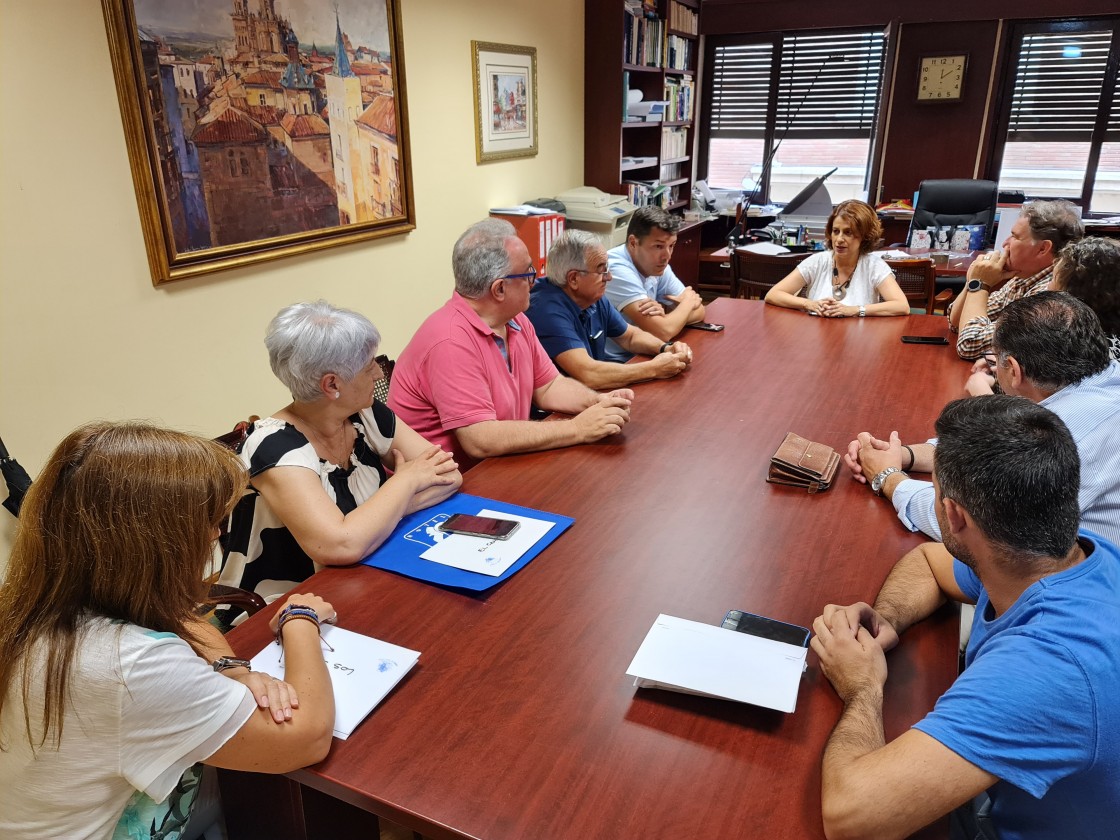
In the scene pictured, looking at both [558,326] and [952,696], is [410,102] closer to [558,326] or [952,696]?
[558,326]

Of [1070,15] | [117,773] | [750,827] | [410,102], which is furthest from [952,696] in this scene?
[1070,15]

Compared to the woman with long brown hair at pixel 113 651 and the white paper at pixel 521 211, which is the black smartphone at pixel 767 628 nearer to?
the woman with long brown hair at pixel 113 651

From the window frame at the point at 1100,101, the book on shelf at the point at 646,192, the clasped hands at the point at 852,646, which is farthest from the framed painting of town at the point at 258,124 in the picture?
the window frame at the point at 1100,101

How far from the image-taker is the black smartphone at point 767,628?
1.17 m

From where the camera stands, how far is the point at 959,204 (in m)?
5.32

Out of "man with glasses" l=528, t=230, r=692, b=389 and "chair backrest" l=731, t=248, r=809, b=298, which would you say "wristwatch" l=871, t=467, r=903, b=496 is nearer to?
"man with glasses" l=528, t=230, r=692, b=389

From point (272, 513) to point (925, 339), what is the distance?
8.36ft

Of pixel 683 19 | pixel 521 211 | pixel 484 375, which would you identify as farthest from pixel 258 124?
pixel 683 19

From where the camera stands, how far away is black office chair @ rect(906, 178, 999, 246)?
207 inches

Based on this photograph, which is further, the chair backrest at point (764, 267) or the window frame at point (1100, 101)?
the window frame at point (1100, 101)

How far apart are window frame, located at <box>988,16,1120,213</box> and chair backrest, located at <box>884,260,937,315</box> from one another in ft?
9.85

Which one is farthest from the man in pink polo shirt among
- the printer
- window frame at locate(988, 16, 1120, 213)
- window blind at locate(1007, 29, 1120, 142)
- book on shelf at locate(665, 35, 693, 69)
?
window blind at locate(1007, 29, 1120, 142)

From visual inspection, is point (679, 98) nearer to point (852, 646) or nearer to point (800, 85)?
point (800, 85)

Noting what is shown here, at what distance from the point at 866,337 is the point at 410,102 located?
96.3 inches
